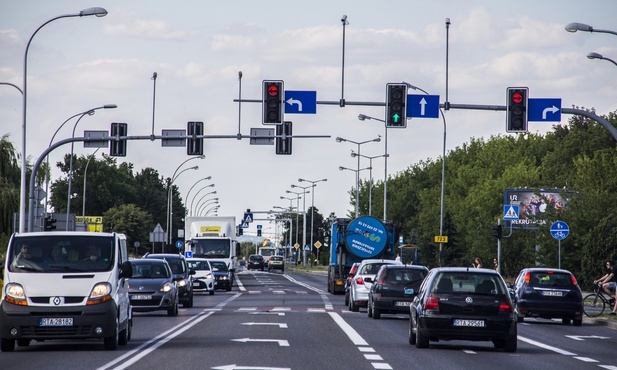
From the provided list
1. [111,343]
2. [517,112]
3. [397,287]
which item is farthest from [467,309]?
[517,112]

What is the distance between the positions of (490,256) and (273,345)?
167 ft

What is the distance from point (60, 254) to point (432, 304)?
6.12 meters

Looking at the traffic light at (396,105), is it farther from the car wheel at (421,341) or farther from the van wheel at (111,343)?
the van wheel at (111,343)

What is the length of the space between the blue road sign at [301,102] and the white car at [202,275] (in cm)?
1720

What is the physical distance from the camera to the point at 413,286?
103 feet

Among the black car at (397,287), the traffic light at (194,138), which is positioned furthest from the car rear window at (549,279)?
the traffic light at (194,138)

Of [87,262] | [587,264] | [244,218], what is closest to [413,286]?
[87,262]

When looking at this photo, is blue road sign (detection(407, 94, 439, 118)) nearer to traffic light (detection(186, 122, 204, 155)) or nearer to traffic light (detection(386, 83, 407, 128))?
traffic light (detection(386, 83, 407, 128))

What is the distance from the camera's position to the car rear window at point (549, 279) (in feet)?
108

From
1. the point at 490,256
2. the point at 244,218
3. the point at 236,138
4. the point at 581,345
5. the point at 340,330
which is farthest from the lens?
the point at 244,218

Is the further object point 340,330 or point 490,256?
point 490,256

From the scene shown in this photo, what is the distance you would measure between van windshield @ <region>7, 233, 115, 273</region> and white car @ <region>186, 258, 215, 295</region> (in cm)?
3164

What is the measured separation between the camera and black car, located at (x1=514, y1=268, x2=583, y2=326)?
1287 inches

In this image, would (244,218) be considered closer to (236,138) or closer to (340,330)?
(236,138)
